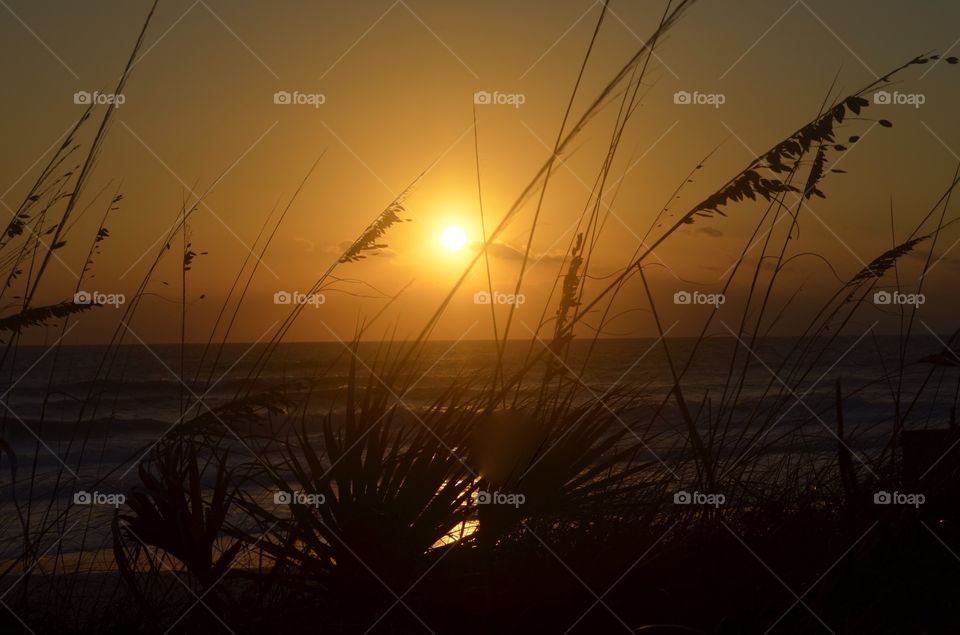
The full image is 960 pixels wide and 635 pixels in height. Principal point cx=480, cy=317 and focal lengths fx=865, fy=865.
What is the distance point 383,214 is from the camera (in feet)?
7.53

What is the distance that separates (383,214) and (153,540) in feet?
3.22

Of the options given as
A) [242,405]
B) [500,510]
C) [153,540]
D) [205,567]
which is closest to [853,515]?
[500,510]

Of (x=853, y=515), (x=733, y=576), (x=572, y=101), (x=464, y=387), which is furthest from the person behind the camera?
(x=464, y=387)

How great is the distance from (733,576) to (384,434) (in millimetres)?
905

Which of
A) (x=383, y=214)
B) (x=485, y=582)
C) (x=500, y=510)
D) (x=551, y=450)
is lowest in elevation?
(x=485, y=582)

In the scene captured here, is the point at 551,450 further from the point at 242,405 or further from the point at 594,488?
the point at 242,405

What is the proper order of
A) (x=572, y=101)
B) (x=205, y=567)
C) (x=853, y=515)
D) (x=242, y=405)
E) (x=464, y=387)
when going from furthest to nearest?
(x=464, y=387)
(x=572, y=101)
(x=205, y=567)
(x=242, y=405)
(x=853, y=515)

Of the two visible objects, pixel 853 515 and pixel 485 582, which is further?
pixel 485 582

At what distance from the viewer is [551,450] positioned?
2.16 meters

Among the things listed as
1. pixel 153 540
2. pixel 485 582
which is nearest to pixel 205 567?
pixel 153 540

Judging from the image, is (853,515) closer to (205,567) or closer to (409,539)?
(409,539)

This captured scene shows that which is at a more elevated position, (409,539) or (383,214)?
(383,214)

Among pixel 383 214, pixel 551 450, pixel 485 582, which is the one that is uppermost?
pixel 383 214

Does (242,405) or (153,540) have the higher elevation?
(242,405)
